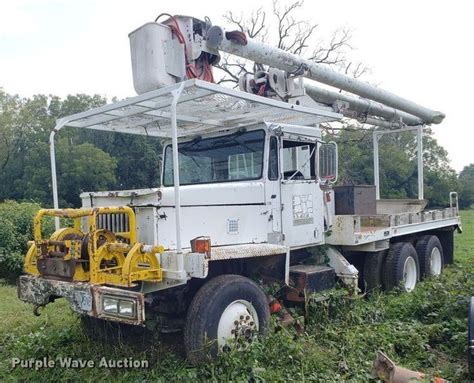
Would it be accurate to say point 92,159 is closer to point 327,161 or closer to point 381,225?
point 381,225

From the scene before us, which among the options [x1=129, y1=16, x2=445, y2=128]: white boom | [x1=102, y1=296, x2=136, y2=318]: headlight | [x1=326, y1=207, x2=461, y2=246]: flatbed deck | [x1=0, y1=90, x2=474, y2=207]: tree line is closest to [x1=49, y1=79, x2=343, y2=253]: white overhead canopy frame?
[x1=129, y1=16, x2=445, y2=128]: white boom

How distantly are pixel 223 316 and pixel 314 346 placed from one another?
1195mm

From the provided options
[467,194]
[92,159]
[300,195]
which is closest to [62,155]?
[92,159]

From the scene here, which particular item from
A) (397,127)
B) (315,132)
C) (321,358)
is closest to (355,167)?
(397,127)

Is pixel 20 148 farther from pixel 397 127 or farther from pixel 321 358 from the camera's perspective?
pixel 321 358

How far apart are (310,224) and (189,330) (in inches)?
108

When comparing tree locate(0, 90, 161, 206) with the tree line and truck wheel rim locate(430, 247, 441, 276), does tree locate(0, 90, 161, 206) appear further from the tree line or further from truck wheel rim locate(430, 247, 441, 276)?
truck wheel rim locate(430, 247, 441, 276)

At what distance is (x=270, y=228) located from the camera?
600cm

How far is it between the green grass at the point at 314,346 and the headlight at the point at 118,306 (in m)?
0.71

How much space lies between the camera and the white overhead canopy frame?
4.41m

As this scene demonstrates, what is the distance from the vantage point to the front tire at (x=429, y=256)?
9242mm

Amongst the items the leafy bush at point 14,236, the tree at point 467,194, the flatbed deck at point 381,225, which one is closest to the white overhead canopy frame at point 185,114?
the flatbed deck at point 381,225

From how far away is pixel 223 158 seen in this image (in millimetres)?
6285

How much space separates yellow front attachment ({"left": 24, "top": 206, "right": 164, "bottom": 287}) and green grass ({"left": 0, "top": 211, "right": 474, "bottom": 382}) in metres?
0.92
